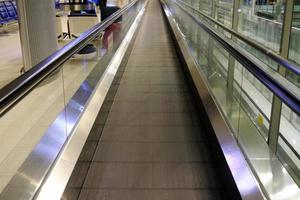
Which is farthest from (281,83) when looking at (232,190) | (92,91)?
(92,91)

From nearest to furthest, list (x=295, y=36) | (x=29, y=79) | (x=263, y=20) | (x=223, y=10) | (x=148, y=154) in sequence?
(x=29, y=79) → (x=148, y=154) → (x=295, y=36) → (x=263, y=20) → (x=223, y=10)

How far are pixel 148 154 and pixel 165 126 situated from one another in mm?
745

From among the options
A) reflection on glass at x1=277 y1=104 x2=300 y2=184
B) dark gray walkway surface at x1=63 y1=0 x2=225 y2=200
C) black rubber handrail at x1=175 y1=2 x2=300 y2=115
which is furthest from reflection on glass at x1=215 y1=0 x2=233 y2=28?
black rubber handrail at x1=175 y1=2 x2=300 y2=115

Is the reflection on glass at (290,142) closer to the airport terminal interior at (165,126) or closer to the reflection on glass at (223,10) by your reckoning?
the airport terminal interior at (165,126)

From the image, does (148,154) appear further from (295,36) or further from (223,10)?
(223,10)

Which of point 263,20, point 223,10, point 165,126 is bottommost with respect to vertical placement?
point 165,126

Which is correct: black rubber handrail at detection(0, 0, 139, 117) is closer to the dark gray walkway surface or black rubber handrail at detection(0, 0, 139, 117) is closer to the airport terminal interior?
the airport terminal interior

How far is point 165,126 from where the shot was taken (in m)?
3.96

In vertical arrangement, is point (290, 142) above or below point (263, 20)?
below

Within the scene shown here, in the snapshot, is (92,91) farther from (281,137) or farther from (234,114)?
(281,137)

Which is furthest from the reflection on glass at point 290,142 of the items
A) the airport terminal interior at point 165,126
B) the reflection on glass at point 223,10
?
the reflection on glass at point 223,10

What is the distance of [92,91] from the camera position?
4035 mm

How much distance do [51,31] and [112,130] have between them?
4.10 m

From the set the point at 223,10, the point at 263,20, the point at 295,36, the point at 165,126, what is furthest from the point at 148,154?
the point at 223,10
